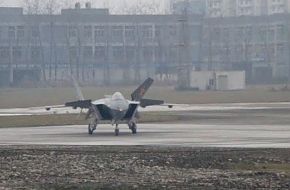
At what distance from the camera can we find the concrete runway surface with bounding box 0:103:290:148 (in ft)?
115

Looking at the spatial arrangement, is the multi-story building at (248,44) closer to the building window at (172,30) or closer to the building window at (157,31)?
the building window at (172,30)

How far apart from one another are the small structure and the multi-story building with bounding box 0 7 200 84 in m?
26.8

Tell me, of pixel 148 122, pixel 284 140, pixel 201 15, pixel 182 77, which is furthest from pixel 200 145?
pixel 201 15

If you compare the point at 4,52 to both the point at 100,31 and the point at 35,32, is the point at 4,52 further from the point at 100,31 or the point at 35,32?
the point at 100,31

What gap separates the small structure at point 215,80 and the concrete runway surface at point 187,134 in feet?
198

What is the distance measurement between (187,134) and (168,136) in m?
1.39

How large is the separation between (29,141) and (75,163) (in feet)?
40.4

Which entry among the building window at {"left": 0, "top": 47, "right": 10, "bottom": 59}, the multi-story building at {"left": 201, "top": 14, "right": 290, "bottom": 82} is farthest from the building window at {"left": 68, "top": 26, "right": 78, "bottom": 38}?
the multi-story building at {"left": 201, "top": 14, "right": 290, "bottom": 82}

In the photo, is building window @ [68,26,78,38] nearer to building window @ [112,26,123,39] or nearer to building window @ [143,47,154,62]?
building window @ [112,26,123,39]

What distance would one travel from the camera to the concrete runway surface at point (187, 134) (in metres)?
35.1

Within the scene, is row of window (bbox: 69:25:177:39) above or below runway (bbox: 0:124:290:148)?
above

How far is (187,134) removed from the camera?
40719 mm

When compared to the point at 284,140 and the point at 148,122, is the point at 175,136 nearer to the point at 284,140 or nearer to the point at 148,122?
the point at 284,140

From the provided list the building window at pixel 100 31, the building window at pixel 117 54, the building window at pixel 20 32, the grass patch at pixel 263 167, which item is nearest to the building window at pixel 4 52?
the building window at pixel 20 32
